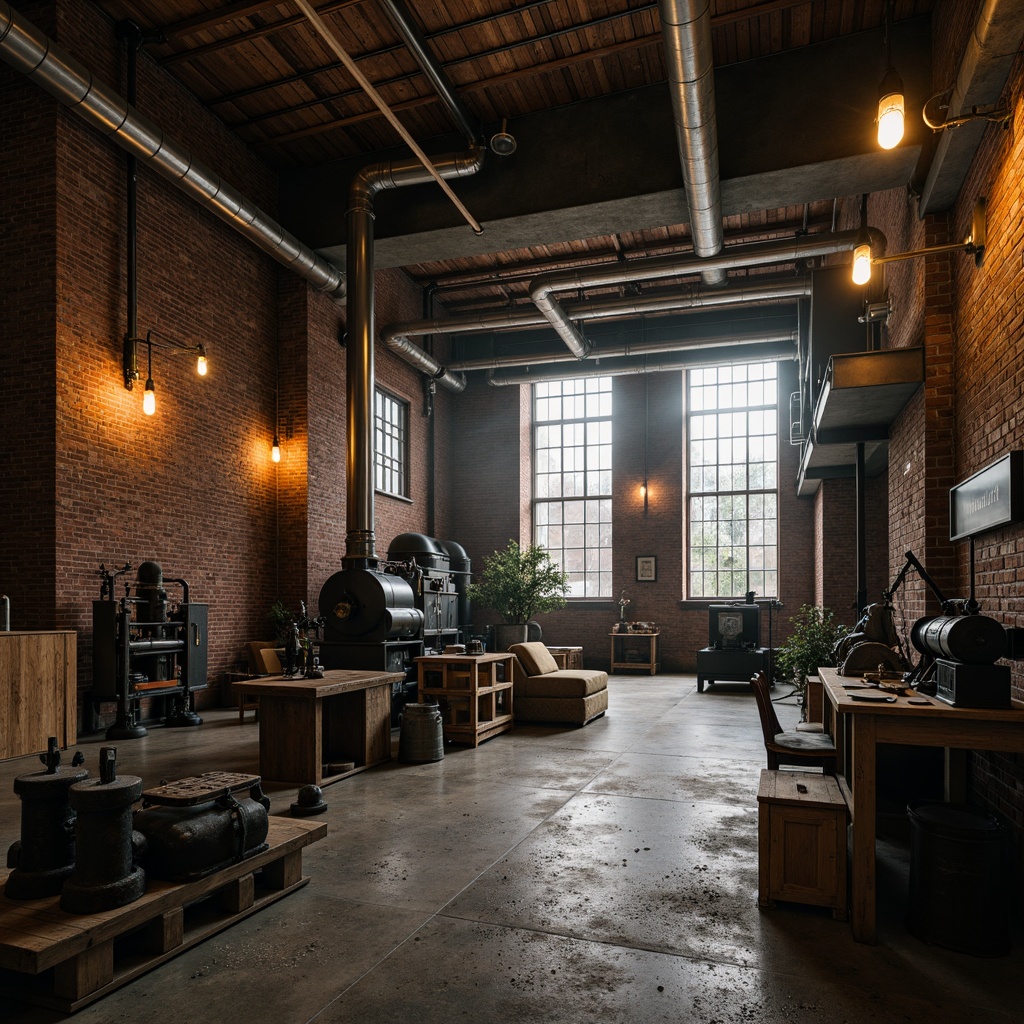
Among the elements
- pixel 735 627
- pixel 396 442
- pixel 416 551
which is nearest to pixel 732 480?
pixel 735 627

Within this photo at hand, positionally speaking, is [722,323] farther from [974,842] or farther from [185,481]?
[974,842]

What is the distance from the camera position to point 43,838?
2.71m

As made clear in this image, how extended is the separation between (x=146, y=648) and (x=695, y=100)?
272 inches

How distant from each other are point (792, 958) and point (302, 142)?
9366mm

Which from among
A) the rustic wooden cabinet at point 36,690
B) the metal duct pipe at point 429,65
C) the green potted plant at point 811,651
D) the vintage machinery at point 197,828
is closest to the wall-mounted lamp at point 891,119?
the vintage machinery at point 197,828

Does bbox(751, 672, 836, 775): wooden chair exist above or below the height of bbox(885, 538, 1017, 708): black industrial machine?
below

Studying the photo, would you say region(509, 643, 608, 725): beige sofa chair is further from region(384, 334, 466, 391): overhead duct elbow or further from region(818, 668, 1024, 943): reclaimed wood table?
region(384, 334, 466, 391): overhead duct elbow

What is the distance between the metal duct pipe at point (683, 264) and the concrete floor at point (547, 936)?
646 centimetres

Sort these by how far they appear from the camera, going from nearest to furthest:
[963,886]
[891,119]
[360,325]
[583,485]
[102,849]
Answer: [102,849] → [963,886] → [891,119] → [360,325] → [583,485]

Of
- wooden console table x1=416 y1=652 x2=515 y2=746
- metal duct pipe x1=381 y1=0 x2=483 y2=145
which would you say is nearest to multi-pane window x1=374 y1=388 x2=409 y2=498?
metal duct pipe x1=381 y1=0 x2=483 y2=145

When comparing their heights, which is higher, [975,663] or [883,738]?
[975,663]

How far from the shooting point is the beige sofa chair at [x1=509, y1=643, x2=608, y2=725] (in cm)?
796

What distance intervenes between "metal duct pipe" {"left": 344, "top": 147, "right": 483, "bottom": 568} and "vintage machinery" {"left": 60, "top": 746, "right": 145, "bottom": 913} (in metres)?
5.46

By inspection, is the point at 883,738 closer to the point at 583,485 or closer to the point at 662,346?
the point at 662,346
